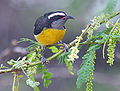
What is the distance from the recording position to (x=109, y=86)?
414cm

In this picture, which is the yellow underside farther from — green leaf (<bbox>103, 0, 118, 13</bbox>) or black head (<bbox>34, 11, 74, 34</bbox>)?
green leaf (<bbox>103, 0, 118, 13</bbox>)

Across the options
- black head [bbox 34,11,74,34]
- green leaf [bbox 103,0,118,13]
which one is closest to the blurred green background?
black head [bbox 34,11,74,34]

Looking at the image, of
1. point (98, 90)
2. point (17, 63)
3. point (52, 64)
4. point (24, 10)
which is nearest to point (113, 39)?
point (17, 63)

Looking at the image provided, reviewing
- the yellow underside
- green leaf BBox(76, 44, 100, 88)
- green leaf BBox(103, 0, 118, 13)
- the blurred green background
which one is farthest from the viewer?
the blurred green background

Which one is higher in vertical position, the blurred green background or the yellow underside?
the blurred green background

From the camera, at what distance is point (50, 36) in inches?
86.8

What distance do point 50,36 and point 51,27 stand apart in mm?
202

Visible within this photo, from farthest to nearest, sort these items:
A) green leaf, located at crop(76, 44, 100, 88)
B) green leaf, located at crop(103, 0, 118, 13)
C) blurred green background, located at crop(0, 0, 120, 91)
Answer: blurred green background, located at crop(0, 0, 120, 91)
green leaf, located at crop(103, 0, 118, 13)
green leaf, located at crop(76, 44, 100, 88)

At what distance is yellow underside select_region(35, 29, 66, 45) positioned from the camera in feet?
7.04

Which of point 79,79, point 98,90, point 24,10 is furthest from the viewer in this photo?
point 24,10

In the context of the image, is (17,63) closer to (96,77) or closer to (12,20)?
(96,77)

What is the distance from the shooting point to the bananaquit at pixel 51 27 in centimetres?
218

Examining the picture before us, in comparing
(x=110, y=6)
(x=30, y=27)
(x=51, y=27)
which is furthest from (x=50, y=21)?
(x=30, y=27)

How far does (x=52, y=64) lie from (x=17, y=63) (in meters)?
4.50
